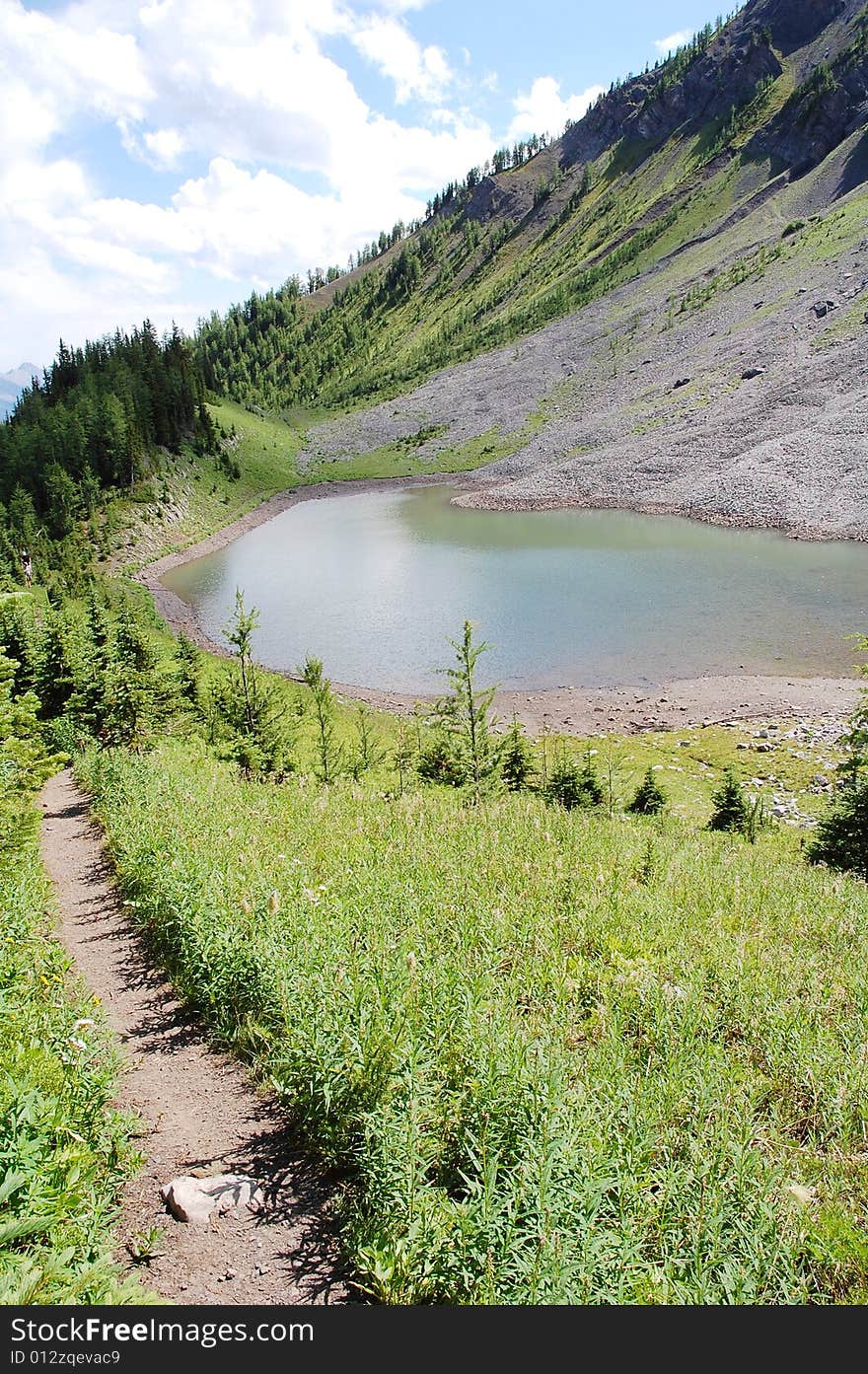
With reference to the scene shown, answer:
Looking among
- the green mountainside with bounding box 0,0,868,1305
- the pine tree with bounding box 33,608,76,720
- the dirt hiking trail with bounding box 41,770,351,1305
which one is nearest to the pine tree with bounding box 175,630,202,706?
the green mountainside with bounding box 0,0,868,1305

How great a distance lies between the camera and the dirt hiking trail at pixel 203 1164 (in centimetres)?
478

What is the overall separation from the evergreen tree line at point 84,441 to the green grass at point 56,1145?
66.2m

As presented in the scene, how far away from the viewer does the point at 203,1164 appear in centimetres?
591

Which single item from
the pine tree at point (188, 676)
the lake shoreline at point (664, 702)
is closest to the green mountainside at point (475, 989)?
the lake shoreline at point (664, 702)

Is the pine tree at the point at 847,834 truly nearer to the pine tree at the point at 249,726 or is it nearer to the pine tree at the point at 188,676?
the pine tree at the point at 249,726

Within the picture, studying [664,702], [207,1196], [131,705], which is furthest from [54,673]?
[207,1196]

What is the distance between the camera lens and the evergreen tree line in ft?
264

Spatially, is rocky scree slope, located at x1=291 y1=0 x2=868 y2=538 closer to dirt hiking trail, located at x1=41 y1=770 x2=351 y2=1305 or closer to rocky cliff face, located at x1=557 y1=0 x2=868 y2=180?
rocky cliff face, located at x1=557 y1=0 x2=868 y2=180

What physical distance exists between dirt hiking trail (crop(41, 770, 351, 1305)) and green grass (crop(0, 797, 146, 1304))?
34 cm

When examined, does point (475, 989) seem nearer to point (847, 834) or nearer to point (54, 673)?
point (847, 834)

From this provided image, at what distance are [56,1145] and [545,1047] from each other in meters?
3.91

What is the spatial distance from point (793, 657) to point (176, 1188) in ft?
143

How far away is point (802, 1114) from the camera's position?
579cm

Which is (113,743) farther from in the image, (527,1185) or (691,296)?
(691,296)
